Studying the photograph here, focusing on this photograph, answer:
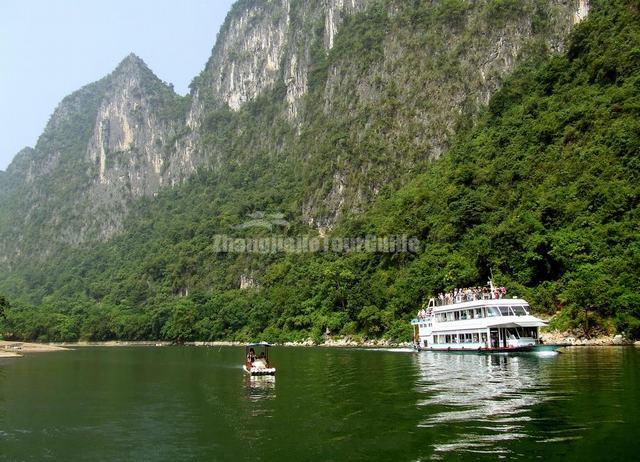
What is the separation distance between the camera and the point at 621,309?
50.9 metres

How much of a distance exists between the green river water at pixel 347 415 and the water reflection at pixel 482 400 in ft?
0.21

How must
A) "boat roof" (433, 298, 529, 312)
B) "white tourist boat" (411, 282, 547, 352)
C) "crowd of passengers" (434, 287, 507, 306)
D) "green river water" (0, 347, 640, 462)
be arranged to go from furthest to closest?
1. "crowd of passengers" (434, 287, 507, 306)
2. "boat roof" (433, 298, 529, 312)
3. "white tourist boat" (411, 282, 547, 352)
4. "green river water" (0, 347, 640, 462)

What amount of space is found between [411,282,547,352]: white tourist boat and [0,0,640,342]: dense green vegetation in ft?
34.0

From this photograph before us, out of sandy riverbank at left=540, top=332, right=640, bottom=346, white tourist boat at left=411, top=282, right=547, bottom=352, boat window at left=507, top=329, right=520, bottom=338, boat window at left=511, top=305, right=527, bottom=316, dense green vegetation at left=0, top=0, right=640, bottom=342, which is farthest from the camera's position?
dense green vegetation at left=0, top=0, right=640, bottom=342

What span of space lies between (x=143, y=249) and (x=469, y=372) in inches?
6765

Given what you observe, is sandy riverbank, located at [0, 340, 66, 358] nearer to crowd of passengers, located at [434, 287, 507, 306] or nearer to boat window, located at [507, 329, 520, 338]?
crowd of passengers, located at [434, 287, 507, 306]

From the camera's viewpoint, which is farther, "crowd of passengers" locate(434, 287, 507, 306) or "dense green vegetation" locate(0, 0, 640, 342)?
"dense green vegetation" locate(0, 0, 640, 342)

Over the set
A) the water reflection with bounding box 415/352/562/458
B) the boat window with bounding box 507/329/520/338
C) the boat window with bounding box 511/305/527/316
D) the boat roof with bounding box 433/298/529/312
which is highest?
the boat roof with bounding box 433/298/529/312

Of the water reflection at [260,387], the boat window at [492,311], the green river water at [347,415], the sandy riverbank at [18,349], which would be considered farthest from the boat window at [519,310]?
the sandy riverbank at [18,349]

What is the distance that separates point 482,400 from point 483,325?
2439cm

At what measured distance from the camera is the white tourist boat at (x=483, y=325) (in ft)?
149

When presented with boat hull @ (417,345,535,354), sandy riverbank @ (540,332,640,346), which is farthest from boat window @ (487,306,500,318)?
sandy riverbank @ (540,332,640,346)

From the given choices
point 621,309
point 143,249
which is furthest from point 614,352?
point 143,249

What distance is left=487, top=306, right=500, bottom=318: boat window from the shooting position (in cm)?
4731
